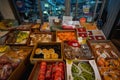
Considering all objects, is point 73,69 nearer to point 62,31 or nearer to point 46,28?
point 62,31

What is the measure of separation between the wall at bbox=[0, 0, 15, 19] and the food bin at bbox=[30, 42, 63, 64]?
169cm

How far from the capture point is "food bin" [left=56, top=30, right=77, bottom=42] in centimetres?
173

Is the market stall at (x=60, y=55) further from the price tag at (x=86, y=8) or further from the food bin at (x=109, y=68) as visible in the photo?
the price tag at (x=86, y=8)

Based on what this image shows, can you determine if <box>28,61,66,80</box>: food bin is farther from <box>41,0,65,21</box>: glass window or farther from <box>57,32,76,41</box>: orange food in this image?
<box>41,0,65,21</box>: glass window

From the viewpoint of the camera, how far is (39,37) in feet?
6.03

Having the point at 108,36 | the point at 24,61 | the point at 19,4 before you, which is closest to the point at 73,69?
the point at 24,61

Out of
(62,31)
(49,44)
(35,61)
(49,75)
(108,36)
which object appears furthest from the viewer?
(108,36)

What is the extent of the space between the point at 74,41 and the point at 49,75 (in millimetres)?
755

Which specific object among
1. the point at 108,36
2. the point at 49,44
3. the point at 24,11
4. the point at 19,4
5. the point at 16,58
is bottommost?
the point at 108,36

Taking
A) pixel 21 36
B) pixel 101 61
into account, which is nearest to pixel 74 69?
pixel 101 61

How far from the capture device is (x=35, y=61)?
1272 millimetres

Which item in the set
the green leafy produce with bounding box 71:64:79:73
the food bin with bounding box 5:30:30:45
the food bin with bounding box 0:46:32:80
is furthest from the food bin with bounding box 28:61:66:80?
the food bin with bounding box 5:30:30:45

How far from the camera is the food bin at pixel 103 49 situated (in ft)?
4.80

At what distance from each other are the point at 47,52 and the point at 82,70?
556 mm
